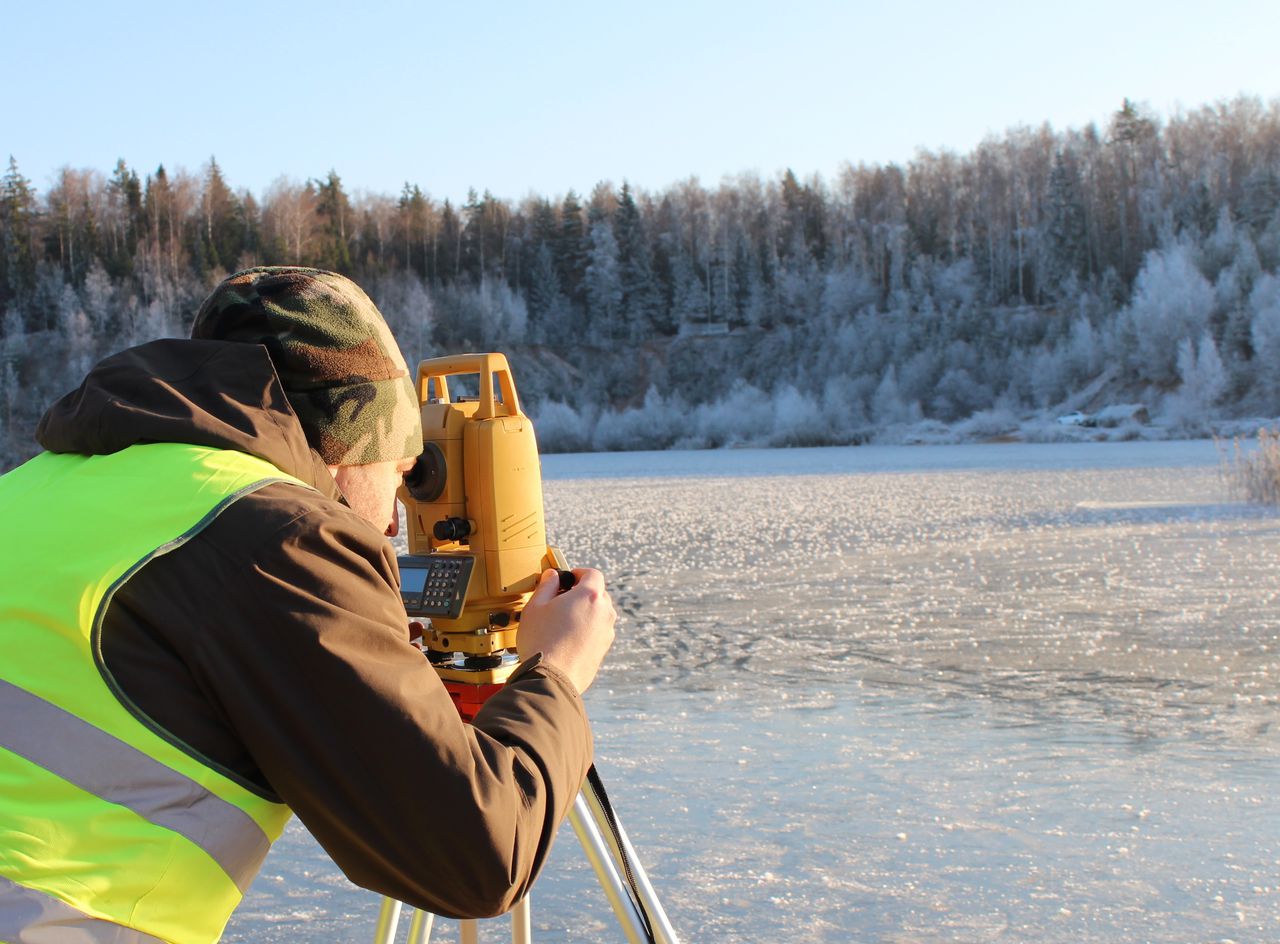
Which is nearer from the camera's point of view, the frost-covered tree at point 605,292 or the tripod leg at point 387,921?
the tripod leg at point 387,921

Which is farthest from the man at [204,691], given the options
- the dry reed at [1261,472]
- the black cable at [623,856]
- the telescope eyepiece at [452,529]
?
the dry reed at [1261,472]

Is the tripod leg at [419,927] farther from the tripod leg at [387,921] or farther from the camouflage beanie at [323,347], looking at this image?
the camouflage beanie at [323,347]

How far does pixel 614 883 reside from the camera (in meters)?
2.06

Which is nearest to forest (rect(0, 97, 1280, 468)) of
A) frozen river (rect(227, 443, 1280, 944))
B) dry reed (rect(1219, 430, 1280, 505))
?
dry reed (rect(1219, 430, 1280, 505))

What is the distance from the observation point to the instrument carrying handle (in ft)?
8.04

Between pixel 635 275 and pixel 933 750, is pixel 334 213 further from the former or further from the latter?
pixel 933 750

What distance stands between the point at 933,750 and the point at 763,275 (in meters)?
74.6

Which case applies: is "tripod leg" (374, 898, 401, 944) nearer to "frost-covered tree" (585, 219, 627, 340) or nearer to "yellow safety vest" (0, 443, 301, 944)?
"yellow safety vest" (0, 443, 301, 944)

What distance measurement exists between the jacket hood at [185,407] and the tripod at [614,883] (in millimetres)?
941

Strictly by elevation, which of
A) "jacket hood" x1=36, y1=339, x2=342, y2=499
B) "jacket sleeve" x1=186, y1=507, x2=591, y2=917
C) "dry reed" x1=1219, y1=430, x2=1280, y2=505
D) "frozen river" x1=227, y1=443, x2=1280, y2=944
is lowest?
"frozen river" x1=227, y1=443, x2=1280, y2=944

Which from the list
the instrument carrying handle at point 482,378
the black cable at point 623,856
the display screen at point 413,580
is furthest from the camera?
the instrument carrying handle at point 482,378

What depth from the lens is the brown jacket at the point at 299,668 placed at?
3.65 feet

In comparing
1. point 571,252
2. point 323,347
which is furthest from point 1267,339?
point 323,347

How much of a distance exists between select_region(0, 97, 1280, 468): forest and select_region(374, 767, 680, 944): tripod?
1910 inches
